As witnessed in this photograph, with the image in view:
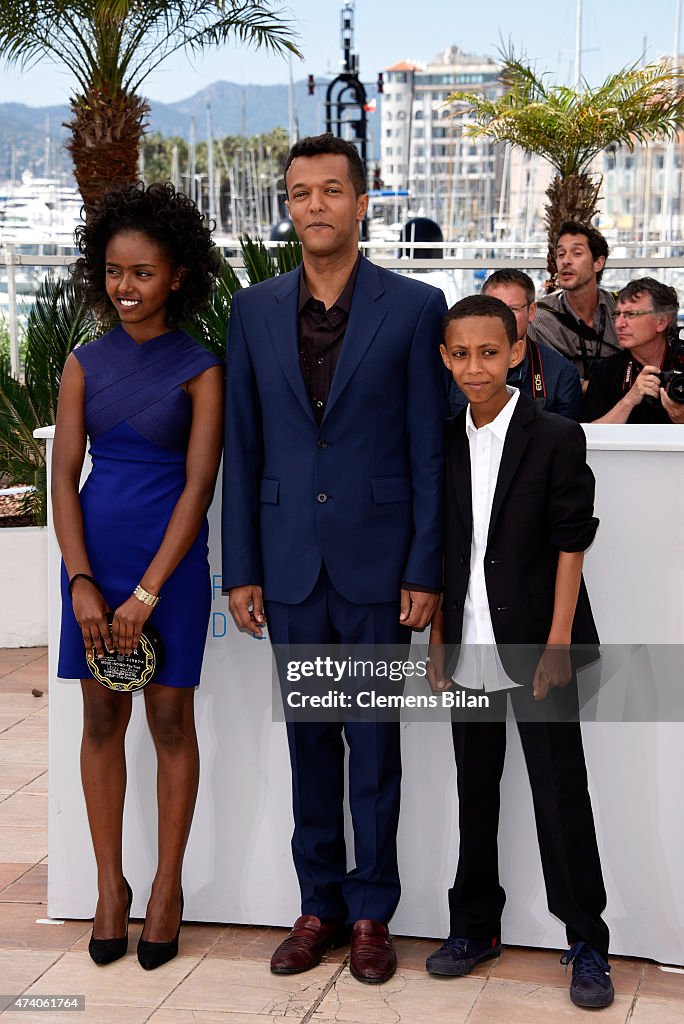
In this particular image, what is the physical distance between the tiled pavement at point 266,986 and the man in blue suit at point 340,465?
9 centimetres

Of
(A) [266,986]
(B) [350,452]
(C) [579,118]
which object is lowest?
(A) [266,986]

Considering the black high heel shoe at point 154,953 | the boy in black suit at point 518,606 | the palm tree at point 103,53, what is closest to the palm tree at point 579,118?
the palm tree at point 103,53

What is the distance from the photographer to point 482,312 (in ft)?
10.2

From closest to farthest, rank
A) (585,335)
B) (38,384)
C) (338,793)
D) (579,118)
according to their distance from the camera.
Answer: (338,793)
(585,335)
(38,384)
(579,118)

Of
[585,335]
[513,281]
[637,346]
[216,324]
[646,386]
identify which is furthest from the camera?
[216,324]

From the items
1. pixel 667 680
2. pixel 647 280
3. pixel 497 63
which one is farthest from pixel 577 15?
pixel 667 680

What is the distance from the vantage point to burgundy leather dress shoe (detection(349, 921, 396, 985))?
330 cm

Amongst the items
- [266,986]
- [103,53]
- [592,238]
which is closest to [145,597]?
[266,986]

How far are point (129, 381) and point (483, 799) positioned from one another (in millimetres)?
1439

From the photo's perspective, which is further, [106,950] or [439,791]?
[439,791]

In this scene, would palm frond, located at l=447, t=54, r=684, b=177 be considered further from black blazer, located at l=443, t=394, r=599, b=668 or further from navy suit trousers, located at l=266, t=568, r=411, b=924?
navy suit trousers, located at l=266, t=568, r=411, b=924

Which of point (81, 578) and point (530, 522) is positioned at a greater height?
point (530, 522)

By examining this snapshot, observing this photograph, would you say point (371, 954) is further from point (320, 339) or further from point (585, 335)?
point (585, 335)

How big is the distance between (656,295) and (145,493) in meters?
2.23
